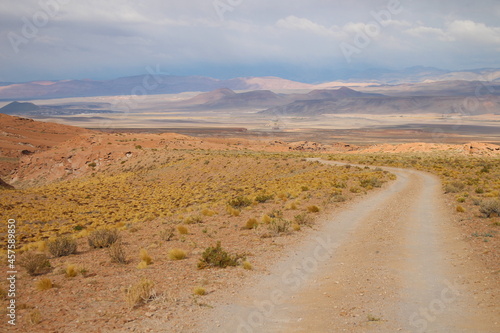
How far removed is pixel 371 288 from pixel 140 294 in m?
5.12

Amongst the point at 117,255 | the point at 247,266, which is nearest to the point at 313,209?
the point at 247,266

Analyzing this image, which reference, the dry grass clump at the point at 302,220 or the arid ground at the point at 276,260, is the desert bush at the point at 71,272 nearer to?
the arid ground at the point at 276,260

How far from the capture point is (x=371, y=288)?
8578mm

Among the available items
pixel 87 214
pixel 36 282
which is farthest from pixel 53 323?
pixel 87 214

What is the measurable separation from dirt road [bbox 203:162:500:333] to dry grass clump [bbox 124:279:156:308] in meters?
1.65

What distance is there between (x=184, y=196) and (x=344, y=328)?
2121cm

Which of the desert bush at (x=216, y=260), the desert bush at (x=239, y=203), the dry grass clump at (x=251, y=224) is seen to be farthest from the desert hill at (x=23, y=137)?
the desert bush at (x=216, y=260)

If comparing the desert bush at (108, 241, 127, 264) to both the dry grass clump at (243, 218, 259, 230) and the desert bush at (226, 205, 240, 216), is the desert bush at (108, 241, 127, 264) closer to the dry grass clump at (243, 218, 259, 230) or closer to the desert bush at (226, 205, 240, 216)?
the dry grass clump at (243, 218, 259, 230)

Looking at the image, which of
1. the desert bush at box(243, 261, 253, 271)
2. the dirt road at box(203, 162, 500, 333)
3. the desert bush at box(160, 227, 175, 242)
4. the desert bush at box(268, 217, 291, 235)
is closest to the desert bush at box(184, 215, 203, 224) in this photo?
the desert bush at box(160, 227, 175, 242)

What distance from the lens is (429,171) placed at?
1251 inches

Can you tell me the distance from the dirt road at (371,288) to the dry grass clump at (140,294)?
1655 millimetres

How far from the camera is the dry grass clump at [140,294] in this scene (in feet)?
25.8

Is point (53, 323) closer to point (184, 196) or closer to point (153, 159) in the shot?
point (184, 196)

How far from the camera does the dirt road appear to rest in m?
6.96
